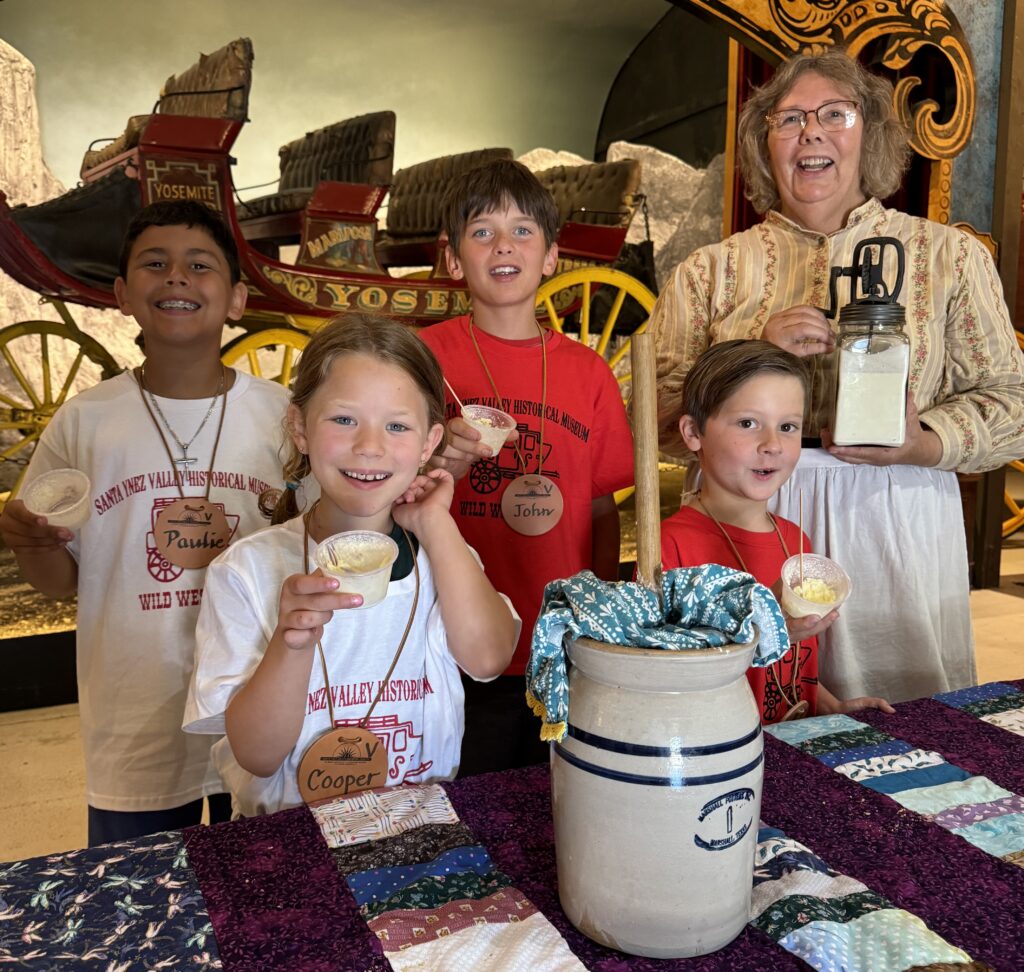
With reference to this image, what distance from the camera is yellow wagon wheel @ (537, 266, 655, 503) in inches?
198

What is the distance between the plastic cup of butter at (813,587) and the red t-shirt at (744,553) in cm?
23

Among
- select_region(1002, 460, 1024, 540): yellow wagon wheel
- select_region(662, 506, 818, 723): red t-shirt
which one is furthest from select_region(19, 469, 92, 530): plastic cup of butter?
select_region(1002, 460, 1024, 540): yellow wagon wheel

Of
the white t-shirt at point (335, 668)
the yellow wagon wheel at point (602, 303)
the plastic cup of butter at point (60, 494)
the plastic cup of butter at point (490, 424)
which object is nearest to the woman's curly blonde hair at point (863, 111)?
the plastic cup of butter at point (490, 424)

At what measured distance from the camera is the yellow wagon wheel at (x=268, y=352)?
4211 millimetres

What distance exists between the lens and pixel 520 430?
67.9 inches

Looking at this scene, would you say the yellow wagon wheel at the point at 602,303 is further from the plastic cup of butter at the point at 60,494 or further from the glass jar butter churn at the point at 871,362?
the plastic cup of butter at the point at 60,494

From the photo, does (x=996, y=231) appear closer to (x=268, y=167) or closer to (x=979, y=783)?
(x=268, y=167)

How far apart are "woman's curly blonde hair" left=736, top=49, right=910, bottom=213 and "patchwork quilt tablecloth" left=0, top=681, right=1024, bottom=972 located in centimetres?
→ 122

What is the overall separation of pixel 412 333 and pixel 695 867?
892 millimetres

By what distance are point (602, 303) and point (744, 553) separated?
392 centimetres

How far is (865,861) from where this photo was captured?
0.83 m

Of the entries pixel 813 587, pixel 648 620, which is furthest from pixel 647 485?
pixel 813 587

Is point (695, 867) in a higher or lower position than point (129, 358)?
lower

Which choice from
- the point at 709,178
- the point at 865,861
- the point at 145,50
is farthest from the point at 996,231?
the point at 865,861
